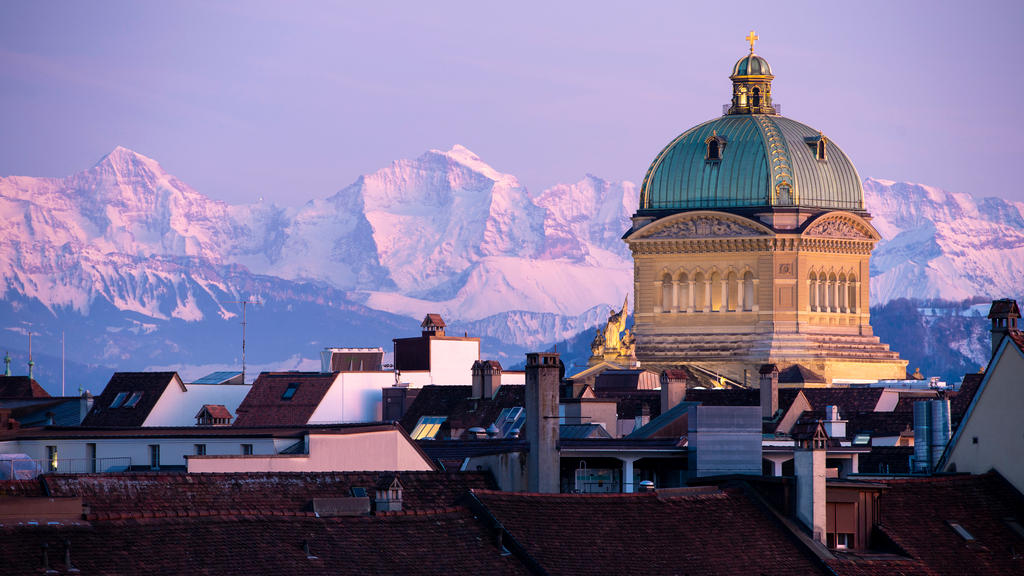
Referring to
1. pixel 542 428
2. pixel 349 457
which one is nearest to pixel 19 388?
pixel 349 457

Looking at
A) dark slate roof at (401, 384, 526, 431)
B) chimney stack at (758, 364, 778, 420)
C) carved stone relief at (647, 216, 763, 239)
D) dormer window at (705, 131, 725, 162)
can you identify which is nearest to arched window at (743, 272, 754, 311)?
carved stone relief at (647, 216, 763, 239)

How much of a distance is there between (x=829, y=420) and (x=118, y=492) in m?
54.7

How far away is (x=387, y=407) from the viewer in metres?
132

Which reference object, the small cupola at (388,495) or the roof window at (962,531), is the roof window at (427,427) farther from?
the small cupola at (388,495)

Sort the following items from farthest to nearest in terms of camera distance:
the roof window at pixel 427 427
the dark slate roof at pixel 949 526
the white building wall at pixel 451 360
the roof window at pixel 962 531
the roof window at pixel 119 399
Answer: the white building wall at pixel 451 360, the roof window at pixel 119 399, the roof window at pixel 427 427, the roof window at pixel 962 531, the dark slate roof at pixel 949 526

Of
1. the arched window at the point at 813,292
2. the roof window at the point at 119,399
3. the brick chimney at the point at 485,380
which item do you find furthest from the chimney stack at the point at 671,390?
the arched window at the point at 813,292

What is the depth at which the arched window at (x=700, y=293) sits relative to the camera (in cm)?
16212

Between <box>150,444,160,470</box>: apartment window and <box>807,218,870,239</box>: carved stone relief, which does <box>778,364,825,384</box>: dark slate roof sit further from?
<box>150,444,160,470</box>: apartment window

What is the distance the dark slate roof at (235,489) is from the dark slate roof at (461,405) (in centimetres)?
4903

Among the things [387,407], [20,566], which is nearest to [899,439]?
[387,407]

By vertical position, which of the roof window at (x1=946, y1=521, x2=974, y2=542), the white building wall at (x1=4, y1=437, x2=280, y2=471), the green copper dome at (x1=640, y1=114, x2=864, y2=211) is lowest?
the roof window at (x1=946, y1=521, x2=974, y2=542)

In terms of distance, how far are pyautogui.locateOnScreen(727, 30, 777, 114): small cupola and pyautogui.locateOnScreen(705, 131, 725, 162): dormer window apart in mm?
5063

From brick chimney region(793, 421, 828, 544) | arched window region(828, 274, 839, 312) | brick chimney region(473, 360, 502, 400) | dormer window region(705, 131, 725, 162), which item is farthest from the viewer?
arched window region(828, 274, 839, 312)

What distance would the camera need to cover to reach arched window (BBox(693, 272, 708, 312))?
162 metres
